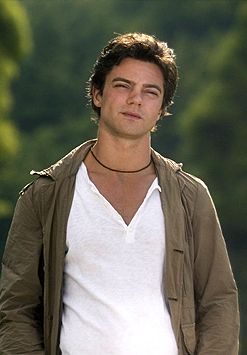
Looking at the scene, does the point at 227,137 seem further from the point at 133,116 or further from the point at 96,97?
the point at 133,116

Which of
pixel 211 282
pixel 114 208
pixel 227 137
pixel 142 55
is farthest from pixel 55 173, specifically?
pixel 227 137

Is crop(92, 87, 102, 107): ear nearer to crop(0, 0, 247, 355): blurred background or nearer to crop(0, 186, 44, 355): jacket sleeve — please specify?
crop(0, 186, 44, 355): jacket sleeve

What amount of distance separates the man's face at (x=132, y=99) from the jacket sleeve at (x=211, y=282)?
27 centimetres

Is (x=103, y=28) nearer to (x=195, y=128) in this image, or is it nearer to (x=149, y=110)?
(x=195, y=128)

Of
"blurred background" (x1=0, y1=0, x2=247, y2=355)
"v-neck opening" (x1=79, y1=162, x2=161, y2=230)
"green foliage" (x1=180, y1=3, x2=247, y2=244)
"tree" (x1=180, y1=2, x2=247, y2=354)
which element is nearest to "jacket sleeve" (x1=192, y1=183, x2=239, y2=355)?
"v-neck opening" (x1=79, y1=162, x2=161, y2=230)

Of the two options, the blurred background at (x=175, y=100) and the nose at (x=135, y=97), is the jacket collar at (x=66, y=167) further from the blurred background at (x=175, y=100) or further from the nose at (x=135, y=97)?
the blurred background at (x=175, y=100)

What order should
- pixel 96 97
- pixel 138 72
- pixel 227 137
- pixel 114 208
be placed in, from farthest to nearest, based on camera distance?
pixel 227 137 → pixel 96 97 → pixel 138 72 → pixel 114 208

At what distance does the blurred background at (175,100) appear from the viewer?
2362 centimetres

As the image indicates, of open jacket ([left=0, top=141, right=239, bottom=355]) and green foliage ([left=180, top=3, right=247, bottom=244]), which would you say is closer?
open jacket ([left=0, top=141, right=239, bottom=355])

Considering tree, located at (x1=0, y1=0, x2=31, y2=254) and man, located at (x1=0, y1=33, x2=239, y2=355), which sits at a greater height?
tree, located at (x1=0, y1=0, x2=31, y2=254)

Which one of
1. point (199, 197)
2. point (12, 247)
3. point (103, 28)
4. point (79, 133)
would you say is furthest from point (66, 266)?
point (103, 28)

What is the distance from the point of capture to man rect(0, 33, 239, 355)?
354 centimetres

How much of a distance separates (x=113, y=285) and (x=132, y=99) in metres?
0.56

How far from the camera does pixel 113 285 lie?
11.6 ft
